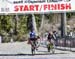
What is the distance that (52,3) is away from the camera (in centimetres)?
2422

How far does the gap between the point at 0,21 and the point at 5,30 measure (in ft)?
4.14

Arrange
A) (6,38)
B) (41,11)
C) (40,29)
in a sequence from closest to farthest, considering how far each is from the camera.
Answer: (41,11)
(6,38)
(40,29)

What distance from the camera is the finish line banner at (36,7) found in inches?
953

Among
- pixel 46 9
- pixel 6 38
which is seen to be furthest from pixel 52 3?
pixel 6 38

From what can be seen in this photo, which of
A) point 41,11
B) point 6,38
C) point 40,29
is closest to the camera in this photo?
point 41,11

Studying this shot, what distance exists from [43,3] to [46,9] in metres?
0.44

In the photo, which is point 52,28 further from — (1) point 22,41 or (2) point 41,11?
(2) point 41,11

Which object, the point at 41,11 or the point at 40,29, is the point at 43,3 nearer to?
the point at 41,11

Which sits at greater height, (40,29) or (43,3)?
(43,3)

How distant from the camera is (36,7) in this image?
24234mm

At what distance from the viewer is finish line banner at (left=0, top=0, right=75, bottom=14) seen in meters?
24.2

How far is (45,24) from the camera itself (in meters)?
48.4

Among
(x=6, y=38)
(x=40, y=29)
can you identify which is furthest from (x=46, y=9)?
(x=40, y=29)

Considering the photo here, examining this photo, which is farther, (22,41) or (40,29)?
(40,29)
